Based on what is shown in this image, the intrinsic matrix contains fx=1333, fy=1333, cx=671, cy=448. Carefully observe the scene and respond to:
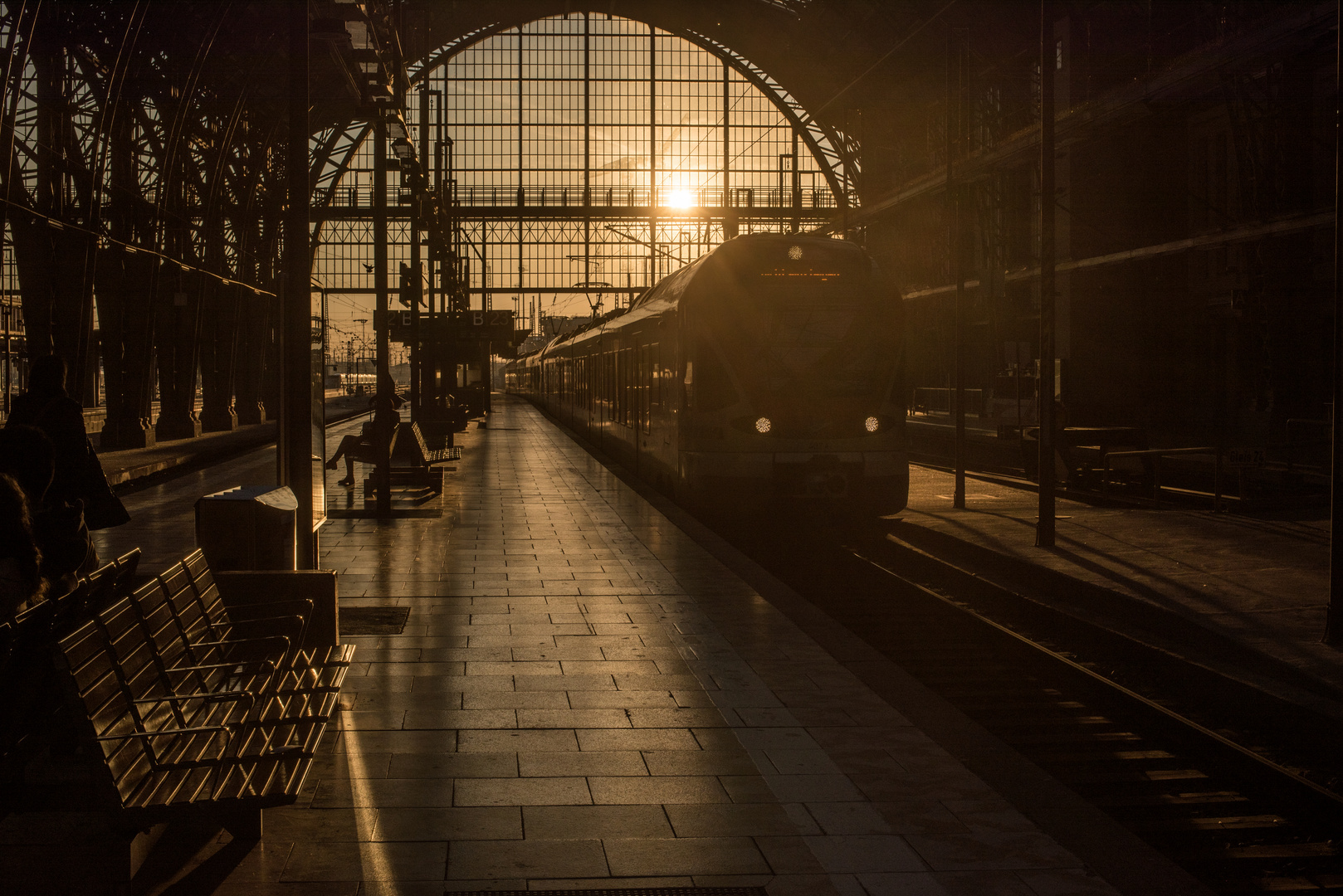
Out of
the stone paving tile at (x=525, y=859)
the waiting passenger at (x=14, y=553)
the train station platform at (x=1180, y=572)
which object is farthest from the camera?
the train station platform at (x=1180, y=572)

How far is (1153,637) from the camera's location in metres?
8.71

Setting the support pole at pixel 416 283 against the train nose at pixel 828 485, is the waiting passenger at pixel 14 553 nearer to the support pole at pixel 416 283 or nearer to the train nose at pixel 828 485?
the train nose at pixel 828 485

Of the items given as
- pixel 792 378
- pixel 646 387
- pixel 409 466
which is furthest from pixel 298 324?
pixel 646 387

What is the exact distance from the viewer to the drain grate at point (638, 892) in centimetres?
393

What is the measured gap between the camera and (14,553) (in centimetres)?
501

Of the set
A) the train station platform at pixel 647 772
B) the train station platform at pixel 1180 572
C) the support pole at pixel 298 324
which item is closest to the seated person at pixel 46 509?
the train station platform at pixel 647 772

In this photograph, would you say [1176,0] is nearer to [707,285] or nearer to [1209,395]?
[1209,395]

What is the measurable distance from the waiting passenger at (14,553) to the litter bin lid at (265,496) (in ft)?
7.65

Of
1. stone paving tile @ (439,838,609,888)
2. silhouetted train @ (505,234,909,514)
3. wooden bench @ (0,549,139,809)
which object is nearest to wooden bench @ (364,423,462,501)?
silhouetted train @ (505,234,909,514)

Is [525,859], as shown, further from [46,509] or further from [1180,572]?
[1180,572]

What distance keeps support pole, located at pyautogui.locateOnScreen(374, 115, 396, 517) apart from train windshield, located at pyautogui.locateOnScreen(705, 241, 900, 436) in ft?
12.8

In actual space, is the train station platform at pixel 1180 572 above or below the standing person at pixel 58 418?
below

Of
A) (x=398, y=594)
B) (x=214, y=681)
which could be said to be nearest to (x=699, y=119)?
(x=398, y=594)

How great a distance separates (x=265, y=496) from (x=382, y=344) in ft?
27.9
